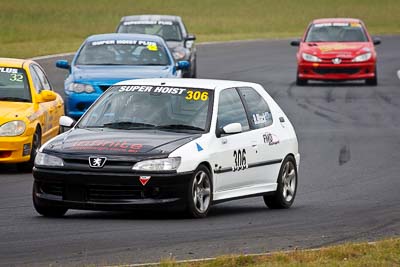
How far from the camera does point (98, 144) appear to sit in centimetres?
1148

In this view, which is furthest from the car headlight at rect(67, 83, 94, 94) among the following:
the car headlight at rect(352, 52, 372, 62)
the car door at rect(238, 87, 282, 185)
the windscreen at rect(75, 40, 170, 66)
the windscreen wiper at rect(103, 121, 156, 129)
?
the car headlight at rect(352, 52, 372, 62)

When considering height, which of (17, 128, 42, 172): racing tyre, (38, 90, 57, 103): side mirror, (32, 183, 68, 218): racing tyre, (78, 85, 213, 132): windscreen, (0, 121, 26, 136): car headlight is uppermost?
(78, 85, 213, 132): windscreen

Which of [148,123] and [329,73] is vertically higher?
[148,123]

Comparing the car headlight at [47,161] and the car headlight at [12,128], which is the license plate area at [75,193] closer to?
the car headlight at [47,161]

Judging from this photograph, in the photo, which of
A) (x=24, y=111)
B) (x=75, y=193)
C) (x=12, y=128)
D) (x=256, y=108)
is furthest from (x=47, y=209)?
(x=24, y=111)

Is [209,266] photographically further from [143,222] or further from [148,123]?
[148,123]

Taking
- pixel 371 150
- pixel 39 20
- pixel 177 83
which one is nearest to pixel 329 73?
pixel 371 150

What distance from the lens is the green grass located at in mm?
50219

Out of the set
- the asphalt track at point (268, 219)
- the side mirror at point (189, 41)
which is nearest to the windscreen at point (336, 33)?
the side mirror at point (189, 41)

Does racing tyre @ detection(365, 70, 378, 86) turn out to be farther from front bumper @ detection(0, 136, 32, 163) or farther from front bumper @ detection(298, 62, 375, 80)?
front bumper @ detection(0, 136, 32, 163)

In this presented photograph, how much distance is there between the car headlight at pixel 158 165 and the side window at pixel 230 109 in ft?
3.52

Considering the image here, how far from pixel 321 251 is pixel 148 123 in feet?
11.3

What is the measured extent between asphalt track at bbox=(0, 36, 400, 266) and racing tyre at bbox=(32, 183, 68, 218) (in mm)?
101

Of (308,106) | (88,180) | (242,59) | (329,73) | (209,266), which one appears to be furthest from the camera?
(242,59)
